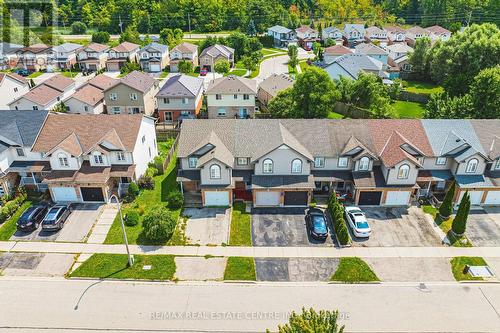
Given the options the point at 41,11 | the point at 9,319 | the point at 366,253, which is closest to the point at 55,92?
the point at 9,319

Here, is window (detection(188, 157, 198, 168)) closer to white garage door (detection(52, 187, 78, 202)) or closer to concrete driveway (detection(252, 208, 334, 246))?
concrete driveway (detection(252, 208, 334, 246))

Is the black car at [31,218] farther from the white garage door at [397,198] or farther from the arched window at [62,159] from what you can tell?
the white garage door at [397,198]

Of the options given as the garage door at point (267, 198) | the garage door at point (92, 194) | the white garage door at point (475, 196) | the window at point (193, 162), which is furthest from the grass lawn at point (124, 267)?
the white garage door at point (475, 196)

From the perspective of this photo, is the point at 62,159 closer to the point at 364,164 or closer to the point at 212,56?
the point at 364,164

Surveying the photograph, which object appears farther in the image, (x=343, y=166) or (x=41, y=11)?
(x=41, y=11)

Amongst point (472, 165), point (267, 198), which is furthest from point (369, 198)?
point (472, 165)

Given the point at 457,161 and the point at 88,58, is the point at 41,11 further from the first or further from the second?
the point at 457,161

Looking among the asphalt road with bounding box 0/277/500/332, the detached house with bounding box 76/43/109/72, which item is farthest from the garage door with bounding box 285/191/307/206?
the detached house with bounding box 76/43/109/72
